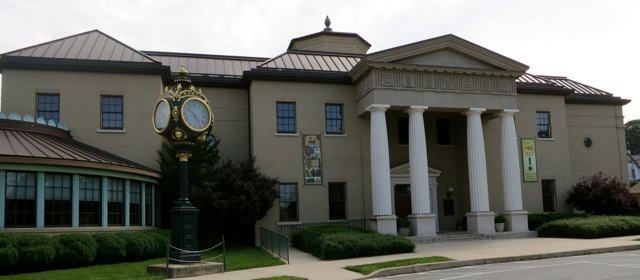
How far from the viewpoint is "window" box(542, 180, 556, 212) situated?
110 ft

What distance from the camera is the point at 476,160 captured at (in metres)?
30.1

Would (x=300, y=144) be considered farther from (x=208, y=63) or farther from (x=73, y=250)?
(x=73, y=250)

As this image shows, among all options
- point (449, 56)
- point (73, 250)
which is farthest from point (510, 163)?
point (73, 250)

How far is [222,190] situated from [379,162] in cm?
759

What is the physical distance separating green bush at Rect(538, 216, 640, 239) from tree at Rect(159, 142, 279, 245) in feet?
44.4

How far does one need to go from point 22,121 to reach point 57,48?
6.51 meters

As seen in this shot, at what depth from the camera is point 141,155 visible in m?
27.4

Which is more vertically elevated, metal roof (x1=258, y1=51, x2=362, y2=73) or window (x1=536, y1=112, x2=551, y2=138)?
metal roof (x1=258, y1=51, x2=362, y2=73)

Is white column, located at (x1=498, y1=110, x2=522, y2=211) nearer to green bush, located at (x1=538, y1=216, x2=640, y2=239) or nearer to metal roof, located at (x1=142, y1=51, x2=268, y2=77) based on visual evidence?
green bush, located at (x1=538, y1=216, x2=640, y2=239)

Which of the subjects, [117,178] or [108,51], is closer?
[117,178]

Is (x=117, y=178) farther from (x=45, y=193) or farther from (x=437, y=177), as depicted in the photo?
(x=437, y=177)

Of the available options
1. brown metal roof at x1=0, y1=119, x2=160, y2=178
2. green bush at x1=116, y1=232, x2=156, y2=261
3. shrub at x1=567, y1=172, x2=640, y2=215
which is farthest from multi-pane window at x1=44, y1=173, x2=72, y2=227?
shrub at x1=567, y1=172, x2=640, y2=215

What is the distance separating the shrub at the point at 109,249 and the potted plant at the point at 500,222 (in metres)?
18.4

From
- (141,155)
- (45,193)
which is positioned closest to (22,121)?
(45,193)
